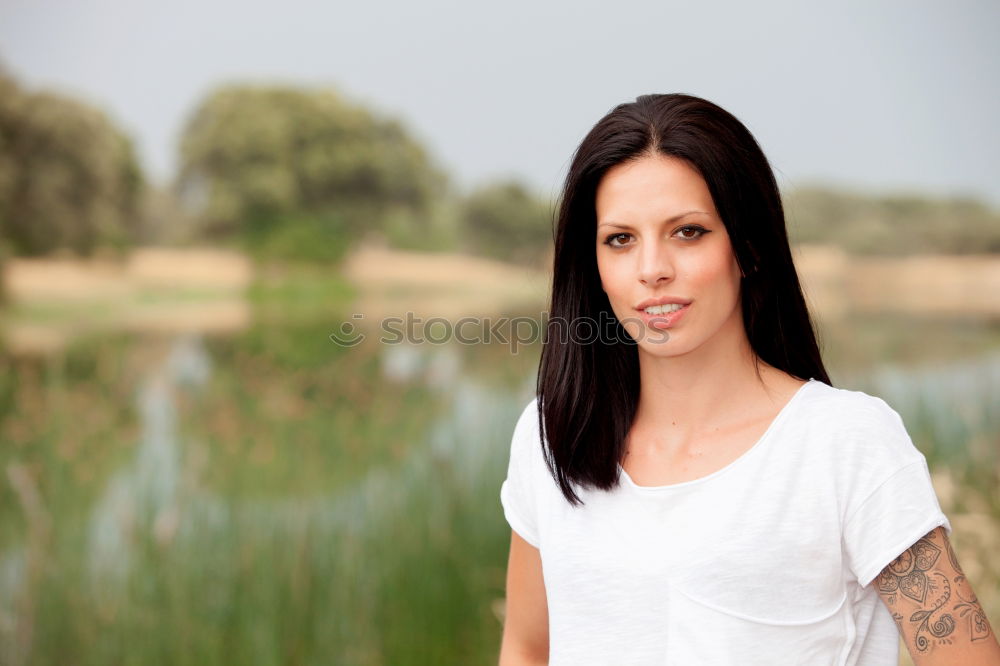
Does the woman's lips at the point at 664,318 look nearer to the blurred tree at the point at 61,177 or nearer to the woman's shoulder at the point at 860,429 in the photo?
the woman's shoulder at the point at 860,429

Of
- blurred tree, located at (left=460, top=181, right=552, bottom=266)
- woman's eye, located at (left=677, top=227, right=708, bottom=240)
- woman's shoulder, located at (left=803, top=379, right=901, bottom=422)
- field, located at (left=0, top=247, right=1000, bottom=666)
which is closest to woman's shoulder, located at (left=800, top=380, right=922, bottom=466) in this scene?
woman's shoulder, located at (left=803, top=379, right=901, bottom=422)

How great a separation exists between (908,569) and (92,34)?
3283 mm

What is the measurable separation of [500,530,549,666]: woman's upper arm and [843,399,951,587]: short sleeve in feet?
1.41

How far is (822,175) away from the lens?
3457 millimetres

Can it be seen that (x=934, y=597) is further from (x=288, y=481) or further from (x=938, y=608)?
(x=288, y=481)

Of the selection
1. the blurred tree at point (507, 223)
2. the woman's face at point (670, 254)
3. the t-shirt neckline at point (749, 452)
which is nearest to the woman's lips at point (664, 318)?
the woman's face at point (670, 254)

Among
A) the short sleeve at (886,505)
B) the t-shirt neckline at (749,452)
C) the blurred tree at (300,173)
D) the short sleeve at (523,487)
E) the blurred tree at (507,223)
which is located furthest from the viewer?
the blurred tree at (507,223)

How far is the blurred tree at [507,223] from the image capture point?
11.5ft

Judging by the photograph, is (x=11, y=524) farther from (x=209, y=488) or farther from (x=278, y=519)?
(x=278, y=519)

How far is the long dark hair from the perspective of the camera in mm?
1020

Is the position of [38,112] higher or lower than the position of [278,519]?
higher

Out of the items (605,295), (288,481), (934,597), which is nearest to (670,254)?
(605,295)

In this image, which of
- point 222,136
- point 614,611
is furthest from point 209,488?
point 614,611

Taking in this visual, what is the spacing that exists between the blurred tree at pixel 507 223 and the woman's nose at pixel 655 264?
2470mm
